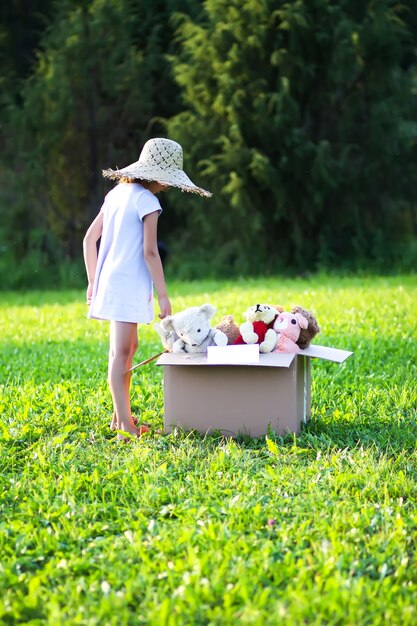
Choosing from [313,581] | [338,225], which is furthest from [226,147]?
[313,581]

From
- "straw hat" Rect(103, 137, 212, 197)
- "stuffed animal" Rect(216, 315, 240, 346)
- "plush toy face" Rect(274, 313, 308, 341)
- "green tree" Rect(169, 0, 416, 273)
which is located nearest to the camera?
"straw hat" Rect(103, 137, 212, 197)

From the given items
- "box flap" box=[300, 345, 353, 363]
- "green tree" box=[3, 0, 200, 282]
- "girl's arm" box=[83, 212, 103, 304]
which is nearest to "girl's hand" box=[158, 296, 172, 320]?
"girl's arm" box=[83, 212, 103, 304]

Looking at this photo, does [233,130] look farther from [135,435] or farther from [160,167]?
[135,435]

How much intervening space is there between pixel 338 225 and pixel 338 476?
10.1 m

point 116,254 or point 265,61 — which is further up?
point 265,61

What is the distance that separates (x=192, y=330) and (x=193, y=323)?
34mm

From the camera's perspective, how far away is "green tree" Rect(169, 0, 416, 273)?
12766 mm

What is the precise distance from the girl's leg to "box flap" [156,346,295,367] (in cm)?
18

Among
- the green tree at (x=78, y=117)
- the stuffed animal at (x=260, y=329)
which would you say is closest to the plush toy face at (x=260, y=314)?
the stuffed animal at (x=260, y=329)

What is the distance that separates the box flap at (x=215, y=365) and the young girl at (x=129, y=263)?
21cm

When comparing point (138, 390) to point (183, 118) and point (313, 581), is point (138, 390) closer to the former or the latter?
point (313, 581)

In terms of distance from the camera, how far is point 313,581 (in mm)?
2662

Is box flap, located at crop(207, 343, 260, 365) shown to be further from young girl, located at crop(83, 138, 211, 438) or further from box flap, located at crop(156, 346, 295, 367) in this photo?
young girl, located at crop(83, 138, 211, 438)

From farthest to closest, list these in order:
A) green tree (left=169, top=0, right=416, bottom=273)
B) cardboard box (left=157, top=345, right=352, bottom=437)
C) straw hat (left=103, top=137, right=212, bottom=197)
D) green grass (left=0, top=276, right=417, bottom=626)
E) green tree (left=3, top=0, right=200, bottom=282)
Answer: green tree (left=3, top=0, right=200, bottom=282) → green tree (left=169, top=0, right=416, bottom=273) → straw hat (left=103, top=137, right=212, bottom=197) → cardboard box (left=157, top=345, right=352, bottom=437) → green grass (left=0, top=276, right=417, bottom=626)
